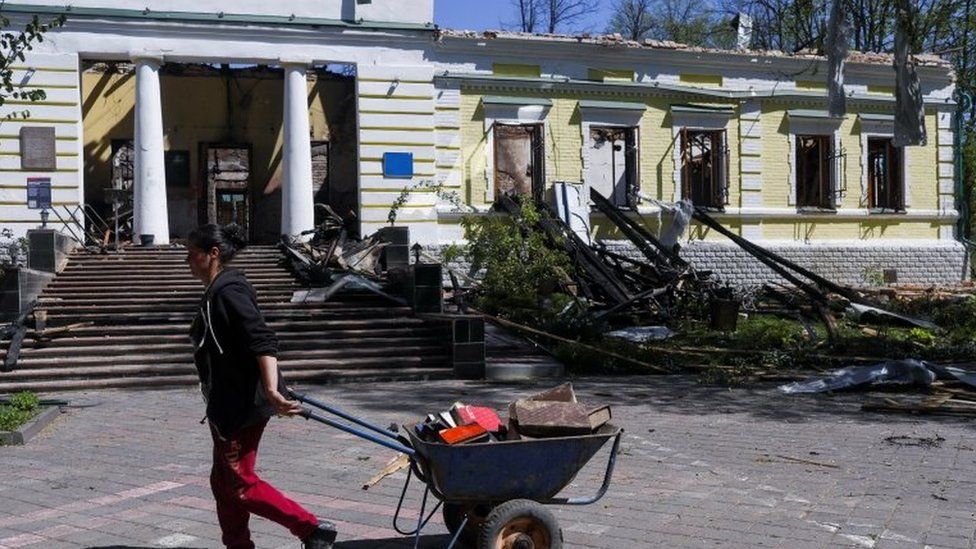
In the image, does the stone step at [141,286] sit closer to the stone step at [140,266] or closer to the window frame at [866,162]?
the stone step at [140,266]

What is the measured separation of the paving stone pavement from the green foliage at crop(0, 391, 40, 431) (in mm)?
271

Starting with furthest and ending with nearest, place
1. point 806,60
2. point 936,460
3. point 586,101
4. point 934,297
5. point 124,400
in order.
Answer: point 806,60, point 586,101, point 934,297, point 124,400, point 936,460

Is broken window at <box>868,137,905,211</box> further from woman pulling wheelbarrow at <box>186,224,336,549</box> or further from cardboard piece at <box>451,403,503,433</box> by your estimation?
woman pulling wheelbarrow at <box>186,224,336,549</box>

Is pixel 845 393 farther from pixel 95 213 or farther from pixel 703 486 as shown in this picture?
pixel 95 213

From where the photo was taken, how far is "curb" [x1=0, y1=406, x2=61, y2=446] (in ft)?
30.9

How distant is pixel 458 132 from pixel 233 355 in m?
18.9

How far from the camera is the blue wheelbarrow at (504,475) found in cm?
527

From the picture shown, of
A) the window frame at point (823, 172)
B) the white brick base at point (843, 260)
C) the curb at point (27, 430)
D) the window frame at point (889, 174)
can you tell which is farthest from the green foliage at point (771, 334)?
the window frame at point (889, 174)

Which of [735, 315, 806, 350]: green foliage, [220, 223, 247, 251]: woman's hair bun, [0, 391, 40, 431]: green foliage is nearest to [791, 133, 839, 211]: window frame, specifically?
[735, 315, 806, 350]: green foliage

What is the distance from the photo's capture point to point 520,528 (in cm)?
540

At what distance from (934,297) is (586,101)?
28.8ft

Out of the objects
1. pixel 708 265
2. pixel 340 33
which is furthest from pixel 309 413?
pixel 708 265

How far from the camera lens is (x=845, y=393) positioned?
12922 millimetres

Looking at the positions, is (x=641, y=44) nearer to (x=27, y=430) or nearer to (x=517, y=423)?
(x=27, y=430)
